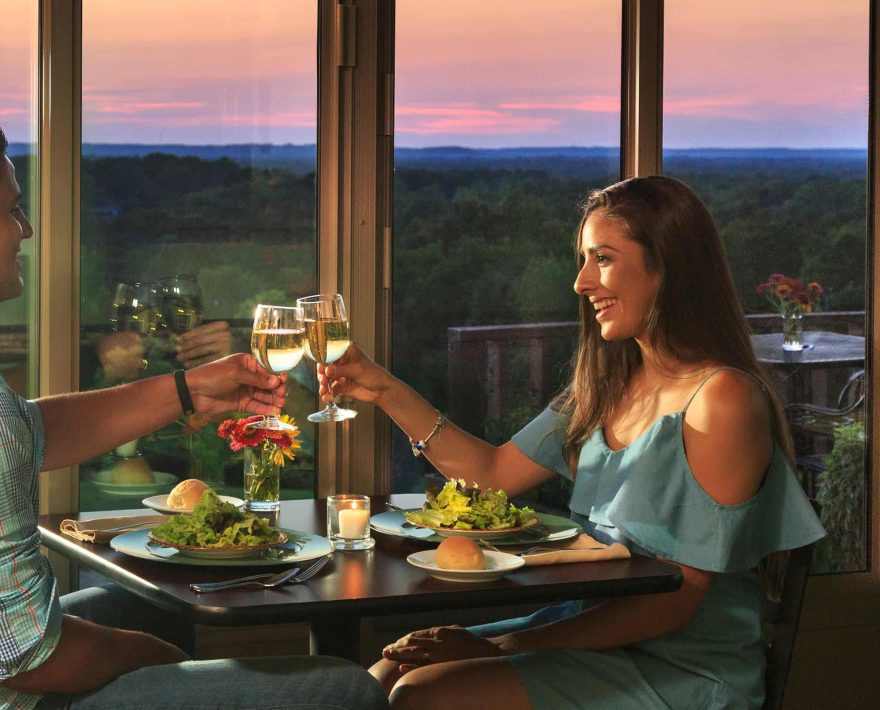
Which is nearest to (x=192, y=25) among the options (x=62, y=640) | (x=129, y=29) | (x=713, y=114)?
(x=129, y=29)

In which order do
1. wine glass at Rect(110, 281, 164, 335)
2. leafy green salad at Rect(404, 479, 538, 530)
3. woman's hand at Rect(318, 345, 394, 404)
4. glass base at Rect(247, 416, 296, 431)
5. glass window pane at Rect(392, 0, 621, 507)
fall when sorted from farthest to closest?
glass window pane at Rect(392, 0, 621, 507) < wine glass at Rect(110, 281, 164, 335) < woman's hand at Rect(318, 345, 394, 404) < glass base at Rect(247, 416, 296, 431) < leafy green salad at Rect(404, 479, 538, 530)

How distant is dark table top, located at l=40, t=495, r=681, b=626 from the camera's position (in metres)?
1.62

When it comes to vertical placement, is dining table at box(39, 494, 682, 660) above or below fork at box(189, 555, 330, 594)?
below

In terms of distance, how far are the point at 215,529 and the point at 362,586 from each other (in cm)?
26

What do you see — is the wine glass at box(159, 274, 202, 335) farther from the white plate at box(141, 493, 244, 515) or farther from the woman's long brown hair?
the woman's long brown hair

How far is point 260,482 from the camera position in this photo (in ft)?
7.77

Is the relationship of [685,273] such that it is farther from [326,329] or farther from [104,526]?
[104,526]

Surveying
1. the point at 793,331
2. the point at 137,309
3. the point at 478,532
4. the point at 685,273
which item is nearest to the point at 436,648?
the point at 478,532

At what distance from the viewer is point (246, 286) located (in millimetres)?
2891

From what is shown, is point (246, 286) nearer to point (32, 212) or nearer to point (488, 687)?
point (32, 212)

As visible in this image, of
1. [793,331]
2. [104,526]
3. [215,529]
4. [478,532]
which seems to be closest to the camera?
[215,529]

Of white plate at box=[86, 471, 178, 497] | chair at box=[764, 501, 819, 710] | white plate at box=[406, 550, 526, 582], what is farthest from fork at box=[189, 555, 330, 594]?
white plate at box=[86, 471, 178, 497]

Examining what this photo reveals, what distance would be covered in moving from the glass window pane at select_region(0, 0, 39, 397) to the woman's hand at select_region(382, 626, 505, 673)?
1237mm

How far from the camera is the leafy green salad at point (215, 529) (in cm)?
183
